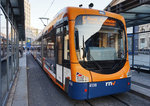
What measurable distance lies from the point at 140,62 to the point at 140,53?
1.87ft

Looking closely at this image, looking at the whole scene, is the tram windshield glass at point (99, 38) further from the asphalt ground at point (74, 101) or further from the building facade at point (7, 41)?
the building facade at point (7, 41)

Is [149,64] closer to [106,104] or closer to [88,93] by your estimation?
[106,104]

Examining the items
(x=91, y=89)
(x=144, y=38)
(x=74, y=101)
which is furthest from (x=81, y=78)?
(x=144, y=38)

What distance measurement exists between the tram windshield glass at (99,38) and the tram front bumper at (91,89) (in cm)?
72

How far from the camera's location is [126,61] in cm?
445

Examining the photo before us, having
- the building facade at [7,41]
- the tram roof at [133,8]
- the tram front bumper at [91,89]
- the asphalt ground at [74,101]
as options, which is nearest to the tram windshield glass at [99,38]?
the tram front bumper at [91,89]

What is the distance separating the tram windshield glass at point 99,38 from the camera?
3.89m

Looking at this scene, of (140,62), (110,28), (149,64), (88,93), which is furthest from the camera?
(140,62)

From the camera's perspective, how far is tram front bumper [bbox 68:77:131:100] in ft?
11.8

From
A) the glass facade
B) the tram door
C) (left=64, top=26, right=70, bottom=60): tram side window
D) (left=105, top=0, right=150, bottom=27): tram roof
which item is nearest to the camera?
the glass facade

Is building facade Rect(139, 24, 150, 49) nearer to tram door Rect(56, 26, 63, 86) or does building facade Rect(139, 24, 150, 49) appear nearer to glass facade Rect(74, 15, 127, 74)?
glass facade Rect(74, 15, 127, 74)

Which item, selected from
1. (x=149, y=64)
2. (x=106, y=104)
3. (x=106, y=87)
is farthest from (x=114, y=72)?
(x=149, y=64)

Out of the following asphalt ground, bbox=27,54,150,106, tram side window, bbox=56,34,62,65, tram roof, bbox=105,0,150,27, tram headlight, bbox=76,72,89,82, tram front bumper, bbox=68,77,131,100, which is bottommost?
asphalt ground, bbox=27,54,150,106

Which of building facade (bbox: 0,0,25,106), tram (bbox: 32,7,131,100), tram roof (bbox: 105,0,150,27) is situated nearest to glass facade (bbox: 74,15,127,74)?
tram (bbox: 32,7,131,100)
